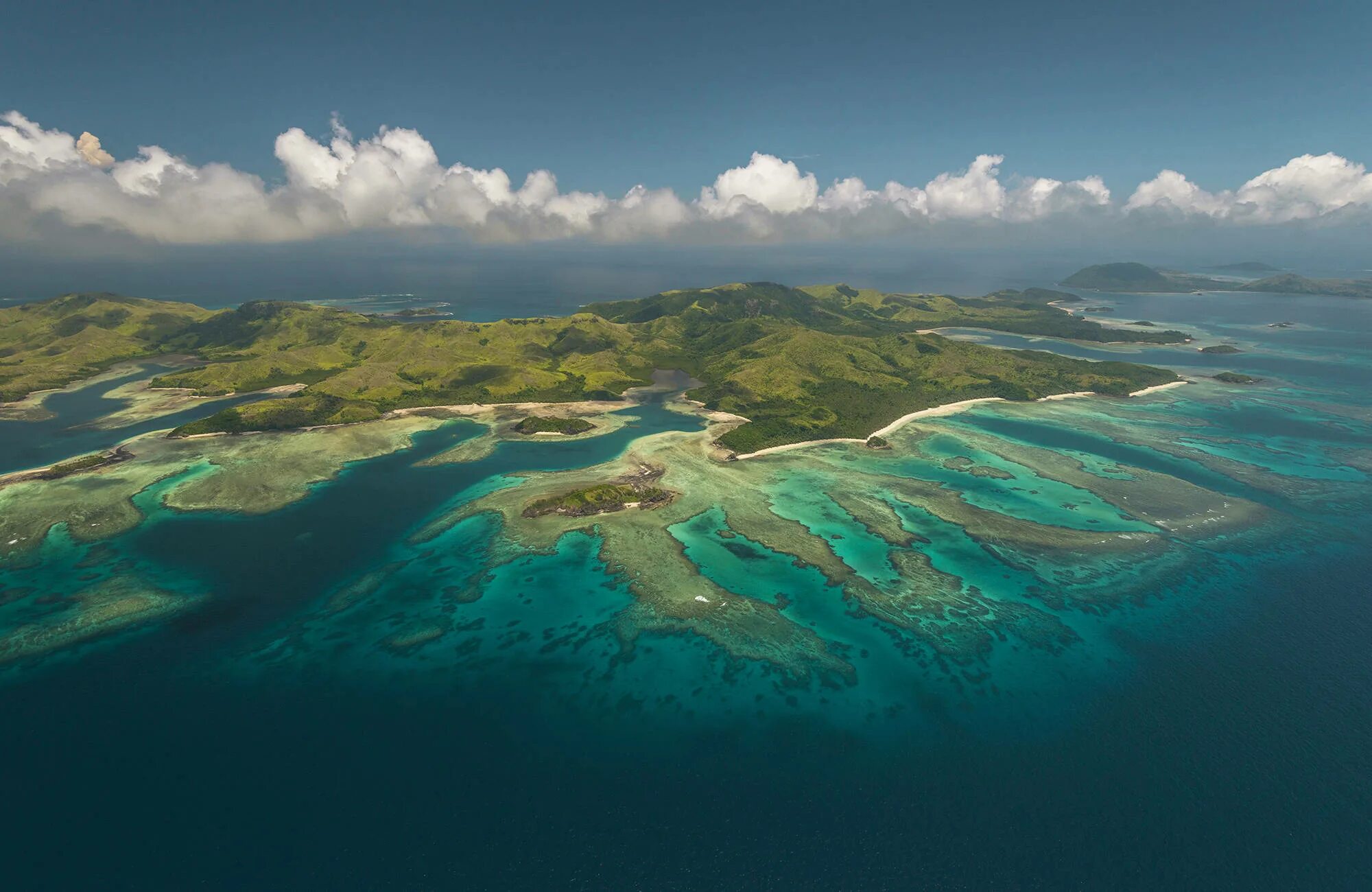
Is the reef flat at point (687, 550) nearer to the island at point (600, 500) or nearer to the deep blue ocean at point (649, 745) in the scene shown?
the island at point (600, 500)

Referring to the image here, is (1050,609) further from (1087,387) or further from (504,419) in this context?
(1087,387)

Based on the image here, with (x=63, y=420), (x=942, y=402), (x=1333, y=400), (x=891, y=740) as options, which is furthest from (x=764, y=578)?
(x=1333, y=400)

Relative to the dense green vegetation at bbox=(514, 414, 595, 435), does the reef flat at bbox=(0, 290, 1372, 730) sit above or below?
below

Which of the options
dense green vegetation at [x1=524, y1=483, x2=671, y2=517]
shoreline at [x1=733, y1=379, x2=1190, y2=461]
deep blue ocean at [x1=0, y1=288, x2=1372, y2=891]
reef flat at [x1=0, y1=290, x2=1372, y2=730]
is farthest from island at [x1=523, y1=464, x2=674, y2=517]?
shoreline at [x1=733, y1=379, x2=1190, y2=461]

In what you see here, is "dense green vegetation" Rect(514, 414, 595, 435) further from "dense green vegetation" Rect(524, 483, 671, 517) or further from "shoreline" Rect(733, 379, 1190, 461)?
"shoreline" Rect(733, 379, 1190, 461)

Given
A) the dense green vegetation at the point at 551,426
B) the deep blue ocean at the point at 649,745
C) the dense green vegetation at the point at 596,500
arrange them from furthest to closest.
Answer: the dense green vegetation at the point at 551,426 → the dense green vegetation at the point at 596,500 → the deep blue ocean at the point at 649,745

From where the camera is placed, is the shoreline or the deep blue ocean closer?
the deep blue ocean

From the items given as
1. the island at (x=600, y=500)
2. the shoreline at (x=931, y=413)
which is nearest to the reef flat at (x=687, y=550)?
the island at (x=600, y=500)
